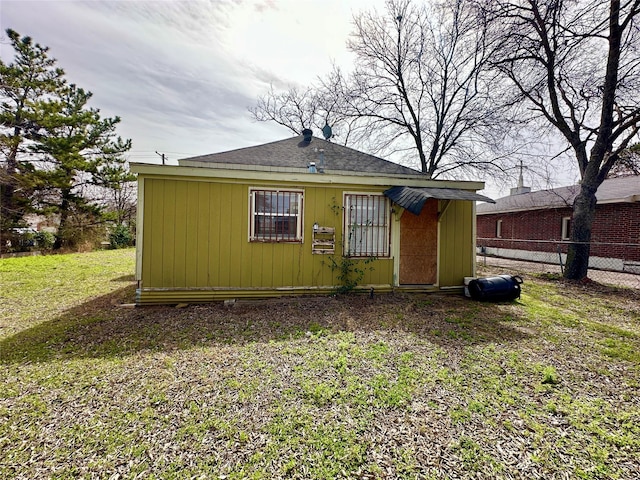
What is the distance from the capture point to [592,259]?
11.1 meters

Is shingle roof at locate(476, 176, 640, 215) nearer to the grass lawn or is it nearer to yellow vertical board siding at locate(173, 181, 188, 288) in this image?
the grass lawn

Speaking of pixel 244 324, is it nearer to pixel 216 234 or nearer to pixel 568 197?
pixel 216 234

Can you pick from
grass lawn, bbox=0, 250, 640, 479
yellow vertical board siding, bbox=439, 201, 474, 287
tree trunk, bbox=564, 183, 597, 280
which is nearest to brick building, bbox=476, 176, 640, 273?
tree trunk, bbox=564, 183, 597, 280

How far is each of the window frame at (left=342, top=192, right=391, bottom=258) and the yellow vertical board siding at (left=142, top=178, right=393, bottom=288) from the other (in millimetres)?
137

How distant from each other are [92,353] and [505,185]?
16456 millimetres

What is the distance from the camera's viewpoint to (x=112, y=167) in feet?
53.6

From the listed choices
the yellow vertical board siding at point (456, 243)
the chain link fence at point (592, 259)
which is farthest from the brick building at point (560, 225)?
the yellow vertical board siding at point (456, 243)

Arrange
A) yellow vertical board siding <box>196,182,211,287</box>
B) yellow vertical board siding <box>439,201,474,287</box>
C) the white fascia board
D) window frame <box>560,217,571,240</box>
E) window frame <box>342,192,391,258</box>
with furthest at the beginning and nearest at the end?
window frame <box>560,217,571,240</box> → yellow vertical board siding <box>439,201,474,287</box> → window frame <box>342,192,391,258</box> → yellow vertical board siding <box>196,182,211,287</box> → the white fascia board

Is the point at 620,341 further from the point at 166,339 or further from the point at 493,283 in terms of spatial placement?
the point at 166,339

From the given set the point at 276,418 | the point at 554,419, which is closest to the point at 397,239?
the point at 554,419

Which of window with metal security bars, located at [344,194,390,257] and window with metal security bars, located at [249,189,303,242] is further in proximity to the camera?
window with metal security bars, located at [344,194,390,257]

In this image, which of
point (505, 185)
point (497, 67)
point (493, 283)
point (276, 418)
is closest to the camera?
point (276, 418)

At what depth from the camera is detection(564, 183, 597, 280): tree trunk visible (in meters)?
8.20

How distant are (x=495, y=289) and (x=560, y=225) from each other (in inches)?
414
